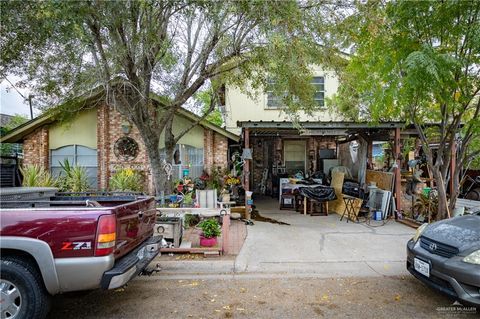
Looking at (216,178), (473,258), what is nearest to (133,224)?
(473,258)

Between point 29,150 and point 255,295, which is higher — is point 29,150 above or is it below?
above

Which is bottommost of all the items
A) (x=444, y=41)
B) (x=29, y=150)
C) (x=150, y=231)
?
(x=150, y=231)

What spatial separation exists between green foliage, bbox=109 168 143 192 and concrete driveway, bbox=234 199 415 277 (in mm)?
4537

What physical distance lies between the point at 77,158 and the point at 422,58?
10.8 m

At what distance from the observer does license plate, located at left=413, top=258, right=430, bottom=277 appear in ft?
11.8

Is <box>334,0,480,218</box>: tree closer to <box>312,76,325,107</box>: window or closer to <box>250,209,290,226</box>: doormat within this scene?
<box>250,209,290,226</box>: doormat

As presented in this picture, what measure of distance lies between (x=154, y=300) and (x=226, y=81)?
6353mm

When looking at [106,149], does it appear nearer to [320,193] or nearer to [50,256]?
[320,193]

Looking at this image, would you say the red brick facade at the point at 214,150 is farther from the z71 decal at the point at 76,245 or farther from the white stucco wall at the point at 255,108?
the z71 decal at the point at 76,245

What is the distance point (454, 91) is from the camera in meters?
5.79

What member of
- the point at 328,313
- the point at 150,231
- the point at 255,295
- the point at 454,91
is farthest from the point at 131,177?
the point at 454,91

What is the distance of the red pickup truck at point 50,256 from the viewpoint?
9.34ft

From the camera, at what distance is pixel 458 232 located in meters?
3.69

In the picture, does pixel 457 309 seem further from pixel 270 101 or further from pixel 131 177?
pixel 270 101
